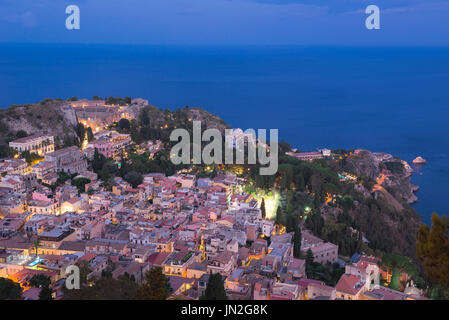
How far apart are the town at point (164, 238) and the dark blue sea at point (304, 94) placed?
417 inches

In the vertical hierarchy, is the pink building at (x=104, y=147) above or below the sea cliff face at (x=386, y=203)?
above

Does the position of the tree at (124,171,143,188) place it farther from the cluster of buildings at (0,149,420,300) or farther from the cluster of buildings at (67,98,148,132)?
the cluster of buildings at (67,98,148,132)

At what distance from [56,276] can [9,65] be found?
62862 millimetres

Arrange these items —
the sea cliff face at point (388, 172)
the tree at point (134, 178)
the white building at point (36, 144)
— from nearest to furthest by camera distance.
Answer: the tree at point (134, 178) → the white building at point (36, 144) → the sea cliff face at point (388, 172)

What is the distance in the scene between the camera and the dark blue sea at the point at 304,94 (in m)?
33.1

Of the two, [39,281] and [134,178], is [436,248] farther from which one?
[134,178]

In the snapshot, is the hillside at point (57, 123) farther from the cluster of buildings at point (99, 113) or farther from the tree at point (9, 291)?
the tree at point (9, 291)

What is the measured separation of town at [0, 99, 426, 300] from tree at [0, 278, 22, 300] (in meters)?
0.20

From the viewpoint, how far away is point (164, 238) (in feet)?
38.1

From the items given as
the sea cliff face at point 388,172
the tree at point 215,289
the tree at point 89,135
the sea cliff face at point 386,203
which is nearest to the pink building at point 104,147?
the tree at point 89,135

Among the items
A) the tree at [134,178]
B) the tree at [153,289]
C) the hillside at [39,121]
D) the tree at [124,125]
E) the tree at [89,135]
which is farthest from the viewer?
the tree at [124,125]

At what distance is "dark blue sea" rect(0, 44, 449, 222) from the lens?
108 feet

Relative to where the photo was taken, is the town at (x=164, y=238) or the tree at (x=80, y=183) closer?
the town at (x=164, y=238)

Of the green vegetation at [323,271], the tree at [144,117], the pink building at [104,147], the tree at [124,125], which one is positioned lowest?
the green vegetation at [323,271]
